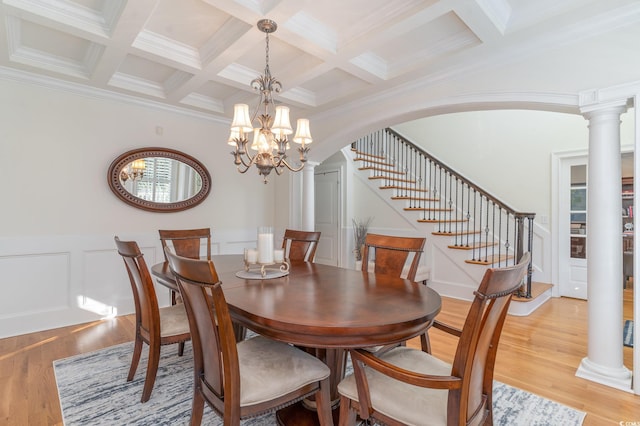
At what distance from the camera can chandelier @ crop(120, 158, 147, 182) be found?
3.67 m

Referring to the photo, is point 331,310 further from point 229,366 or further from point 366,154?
point 366,154

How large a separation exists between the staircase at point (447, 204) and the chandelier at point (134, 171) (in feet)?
11.1

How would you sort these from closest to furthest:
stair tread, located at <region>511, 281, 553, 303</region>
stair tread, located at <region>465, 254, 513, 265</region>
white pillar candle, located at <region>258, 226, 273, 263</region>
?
white pillar candle, located at <region>258, 226, 273, 263</region>
stair tread, located at <region>511, 281, 553, 303</region>
stair tread, located at <region>465, 254, 513, 265</region>

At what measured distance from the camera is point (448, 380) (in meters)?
1.07

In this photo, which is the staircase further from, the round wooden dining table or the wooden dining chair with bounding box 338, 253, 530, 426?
the wooden dining chair with bounding box 338, 253, 530, 426

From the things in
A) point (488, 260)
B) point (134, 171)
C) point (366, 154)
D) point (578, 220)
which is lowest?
point (488, 260)

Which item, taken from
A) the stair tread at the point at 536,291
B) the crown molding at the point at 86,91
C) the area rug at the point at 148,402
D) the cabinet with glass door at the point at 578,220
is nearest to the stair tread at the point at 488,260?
the stair tread at the point at 536,291

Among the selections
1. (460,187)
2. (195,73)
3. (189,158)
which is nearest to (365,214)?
(460,187)

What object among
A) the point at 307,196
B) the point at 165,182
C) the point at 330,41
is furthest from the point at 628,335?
the point at 165,182

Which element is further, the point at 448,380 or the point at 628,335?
the point at 628,335

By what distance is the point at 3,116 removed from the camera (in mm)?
3039

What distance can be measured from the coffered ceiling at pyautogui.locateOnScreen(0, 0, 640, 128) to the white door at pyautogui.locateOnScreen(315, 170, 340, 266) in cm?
256

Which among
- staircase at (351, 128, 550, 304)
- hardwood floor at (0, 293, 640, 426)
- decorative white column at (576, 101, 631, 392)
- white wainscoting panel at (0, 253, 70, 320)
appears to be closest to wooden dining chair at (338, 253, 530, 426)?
hardwood floor at (0, 293, 640, 426)

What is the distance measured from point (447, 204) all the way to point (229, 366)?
5.06 meters
